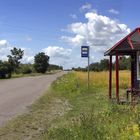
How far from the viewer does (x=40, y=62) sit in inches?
4636

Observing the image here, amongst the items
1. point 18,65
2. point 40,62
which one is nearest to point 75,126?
point 18,65

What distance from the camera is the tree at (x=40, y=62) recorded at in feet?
386

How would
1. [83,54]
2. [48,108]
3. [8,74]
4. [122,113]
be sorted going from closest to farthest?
[122,113], [48,108], [83,54], [8,74]

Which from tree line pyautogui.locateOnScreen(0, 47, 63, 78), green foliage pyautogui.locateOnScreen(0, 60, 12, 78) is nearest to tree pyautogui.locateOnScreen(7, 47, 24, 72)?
tree line pyautogui.locateOnScreen(0, 47, 63, 78)

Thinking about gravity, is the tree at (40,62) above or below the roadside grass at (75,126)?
above

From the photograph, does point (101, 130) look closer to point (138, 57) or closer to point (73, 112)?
point (73, 112)

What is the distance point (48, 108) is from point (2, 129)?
21.7 feet

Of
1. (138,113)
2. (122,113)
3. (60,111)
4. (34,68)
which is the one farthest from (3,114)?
(34,68)

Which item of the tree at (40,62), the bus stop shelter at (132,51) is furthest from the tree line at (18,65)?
the bus stop shelter at (132,51)

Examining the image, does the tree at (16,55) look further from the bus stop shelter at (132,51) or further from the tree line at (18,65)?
the bus stop shelter at (132,51)

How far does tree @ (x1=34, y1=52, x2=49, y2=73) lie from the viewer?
11775cm

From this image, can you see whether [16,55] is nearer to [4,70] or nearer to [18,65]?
[18,65]

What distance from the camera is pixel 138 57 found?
22.1 meters

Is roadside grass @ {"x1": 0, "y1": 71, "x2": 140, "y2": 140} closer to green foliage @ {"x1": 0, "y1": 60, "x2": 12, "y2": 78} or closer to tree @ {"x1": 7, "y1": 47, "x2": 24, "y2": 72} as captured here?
green foliage @ {"x1": 0, "y1": 60, "x2": 12, "y2": 78}
